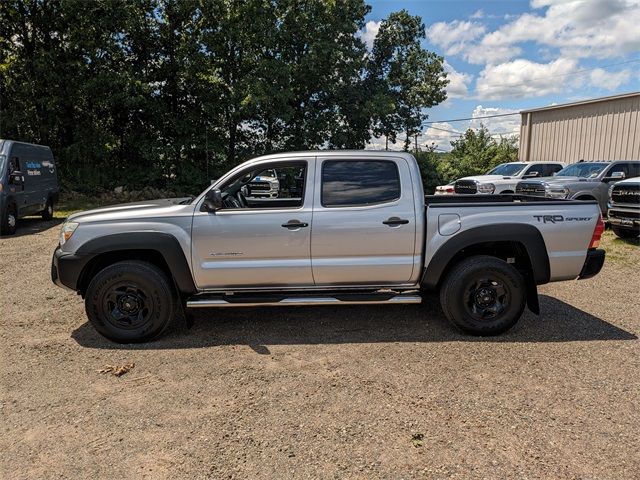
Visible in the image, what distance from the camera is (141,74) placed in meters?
19.9

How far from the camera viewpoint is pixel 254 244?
4.40 m

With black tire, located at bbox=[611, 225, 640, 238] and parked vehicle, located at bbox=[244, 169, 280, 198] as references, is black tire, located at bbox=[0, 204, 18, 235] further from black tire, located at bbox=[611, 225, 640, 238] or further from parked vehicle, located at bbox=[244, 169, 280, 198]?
black tire, located at bbox=[611, 225, 640, 238]

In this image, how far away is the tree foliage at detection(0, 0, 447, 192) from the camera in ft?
61.8

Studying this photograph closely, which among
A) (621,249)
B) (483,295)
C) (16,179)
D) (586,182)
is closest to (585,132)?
(586,182)

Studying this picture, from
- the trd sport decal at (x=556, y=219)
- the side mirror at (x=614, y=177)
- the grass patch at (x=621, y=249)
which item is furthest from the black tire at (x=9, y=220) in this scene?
the side mirror at (x=614, y=177)

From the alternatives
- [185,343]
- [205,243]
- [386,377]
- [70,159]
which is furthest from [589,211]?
[70,159]

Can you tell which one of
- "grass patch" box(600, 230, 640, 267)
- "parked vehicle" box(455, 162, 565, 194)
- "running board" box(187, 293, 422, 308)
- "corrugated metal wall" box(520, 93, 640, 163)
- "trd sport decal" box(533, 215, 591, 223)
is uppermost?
"corrugated metal wall" box(520, 93, 640, 163)

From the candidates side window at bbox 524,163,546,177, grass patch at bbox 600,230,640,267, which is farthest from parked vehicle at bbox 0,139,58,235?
side window at bbox 524,163,546,177

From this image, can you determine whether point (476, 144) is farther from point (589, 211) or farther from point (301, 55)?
point (589, 211)

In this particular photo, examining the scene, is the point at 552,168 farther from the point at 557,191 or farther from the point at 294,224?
the point at 294,224

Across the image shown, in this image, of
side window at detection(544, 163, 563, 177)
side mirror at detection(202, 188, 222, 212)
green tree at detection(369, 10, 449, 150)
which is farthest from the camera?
green tree at detection(369, 10, 449, 150)

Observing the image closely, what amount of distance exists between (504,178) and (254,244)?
11962 mm

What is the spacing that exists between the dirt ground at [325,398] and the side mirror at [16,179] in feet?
21.4

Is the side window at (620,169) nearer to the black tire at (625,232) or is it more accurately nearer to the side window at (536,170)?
the black tire at (625,232)
